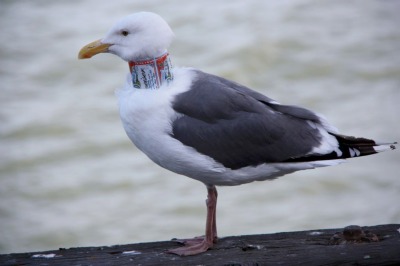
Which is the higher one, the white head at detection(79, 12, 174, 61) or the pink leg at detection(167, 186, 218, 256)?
the white head at detection(79, 12, 174, 61)

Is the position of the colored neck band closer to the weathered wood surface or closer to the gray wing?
the gray wing

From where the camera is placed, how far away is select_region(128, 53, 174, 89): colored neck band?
10.0ft

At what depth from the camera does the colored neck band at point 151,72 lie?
3.06 metres

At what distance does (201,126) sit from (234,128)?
0.12 meters

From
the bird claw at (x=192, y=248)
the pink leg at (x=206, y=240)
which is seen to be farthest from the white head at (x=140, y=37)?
the bird claw at (x=192, y=248)

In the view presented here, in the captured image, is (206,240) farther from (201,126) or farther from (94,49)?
(94,49)

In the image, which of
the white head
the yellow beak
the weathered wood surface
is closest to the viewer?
the weathered wood surface

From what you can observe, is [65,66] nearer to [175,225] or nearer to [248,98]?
[175,225]

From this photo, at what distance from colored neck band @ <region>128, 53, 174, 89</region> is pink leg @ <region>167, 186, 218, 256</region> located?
17.9 inches

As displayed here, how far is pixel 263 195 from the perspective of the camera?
6602mm

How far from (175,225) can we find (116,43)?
3.32m

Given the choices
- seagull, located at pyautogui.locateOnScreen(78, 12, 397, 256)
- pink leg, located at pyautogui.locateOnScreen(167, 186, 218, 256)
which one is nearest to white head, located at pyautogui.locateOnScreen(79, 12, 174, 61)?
seagull, located at pyautogui.locateOnScreen(78, 12, 397, 256)

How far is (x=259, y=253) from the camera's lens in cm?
292

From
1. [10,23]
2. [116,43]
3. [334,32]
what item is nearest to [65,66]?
[10,23]
